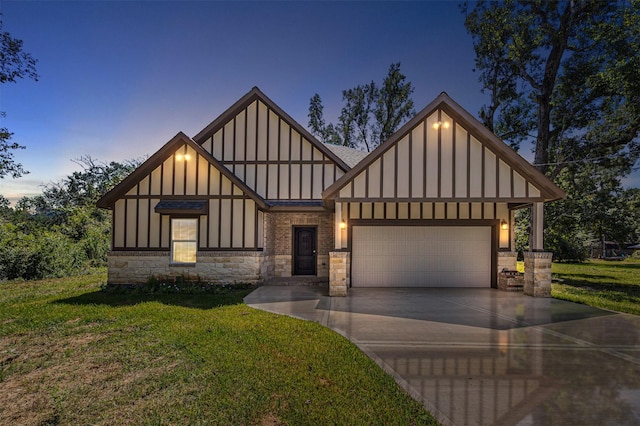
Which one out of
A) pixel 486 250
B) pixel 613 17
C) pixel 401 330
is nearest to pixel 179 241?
pixel 401 330

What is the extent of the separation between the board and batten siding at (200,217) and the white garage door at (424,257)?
158 inches

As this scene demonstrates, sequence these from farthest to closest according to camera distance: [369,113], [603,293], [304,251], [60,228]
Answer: [369,113] < [60,228] < [304,251] < [603,293]

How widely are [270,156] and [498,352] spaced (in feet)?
33.7

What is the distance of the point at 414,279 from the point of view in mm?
11336

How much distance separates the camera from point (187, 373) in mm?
4188

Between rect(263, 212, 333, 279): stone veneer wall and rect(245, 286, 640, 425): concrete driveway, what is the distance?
3.33 meters

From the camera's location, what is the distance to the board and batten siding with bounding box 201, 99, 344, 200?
12695 mm

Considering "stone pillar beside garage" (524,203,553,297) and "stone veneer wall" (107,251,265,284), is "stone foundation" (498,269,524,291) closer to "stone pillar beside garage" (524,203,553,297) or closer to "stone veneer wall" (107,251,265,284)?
"stone pillar beside garage" (524,203,553,297)

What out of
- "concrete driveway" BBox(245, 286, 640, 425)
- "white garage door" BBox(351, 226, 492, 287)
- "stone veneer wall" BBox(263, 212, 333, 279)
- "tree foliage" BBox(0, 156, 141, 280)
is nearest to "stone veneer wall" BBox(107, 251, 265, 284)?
"stone veneer wall" BBox(263, 212, 333, 279)

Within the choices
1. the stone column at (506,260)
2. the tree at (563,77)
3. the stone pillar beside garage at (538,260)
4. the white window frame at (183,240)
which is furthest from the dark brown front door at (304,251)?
the tree at (563,77)

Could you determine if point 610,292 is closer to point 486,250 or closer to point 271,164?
point 486,250

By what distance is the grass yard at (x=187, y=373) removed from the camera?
3273 mm

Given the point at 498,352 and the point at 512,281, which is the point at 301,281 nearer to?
the point at 512,281

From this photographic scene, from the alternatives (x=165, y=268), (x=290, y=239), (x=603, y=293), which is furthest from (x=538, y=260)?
(x=165, y=268)
